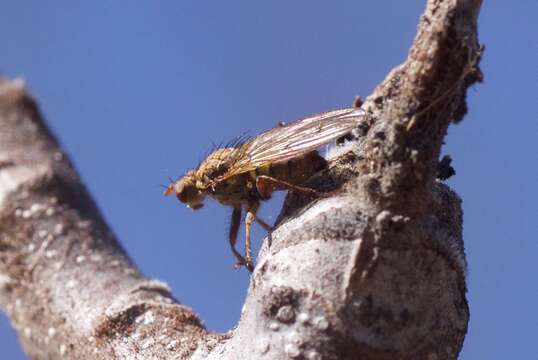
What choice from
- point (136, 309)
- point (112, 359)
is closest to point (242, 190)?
point (136, 309)

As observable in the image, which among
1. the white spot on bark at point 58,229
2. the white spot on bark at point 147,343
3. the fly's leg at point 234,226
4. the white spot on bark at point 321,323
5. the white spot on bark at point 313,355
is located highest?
the white spot on bark at point 58,229

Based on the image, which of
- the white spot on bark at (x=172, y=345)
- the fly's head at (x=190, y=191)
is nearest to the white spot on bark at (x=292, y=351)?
the white spot on bark at (x=172, y=345)

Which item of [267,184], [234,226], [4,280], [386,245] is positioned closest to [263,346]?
[386,245]

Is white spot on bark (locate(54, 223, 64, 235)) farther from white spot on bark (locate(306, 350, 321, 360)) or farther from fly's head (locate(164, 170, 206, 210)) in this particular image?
white spot on bark (locate(306, 350, 321, 360))

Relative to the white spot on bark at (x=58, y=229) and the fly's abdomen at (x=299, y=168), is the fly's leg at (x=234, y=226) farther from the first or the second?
the white spot on bark at (x=58, y=229)

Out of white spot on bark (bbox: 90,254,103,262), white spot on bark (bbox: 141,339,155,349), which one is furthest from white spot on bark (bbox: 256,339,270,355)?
white spot on bark (bbox: 90,254,103,262)

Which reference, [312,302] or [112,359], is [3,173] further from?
[312,302]

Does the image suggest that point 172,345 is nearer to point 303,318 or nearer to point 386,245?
point 303,318

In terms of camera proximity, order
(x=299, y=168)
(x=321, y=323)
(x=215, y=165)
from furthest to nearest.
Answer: (x=215, y=165), (x=299, y=168), (x=321, y=323)
